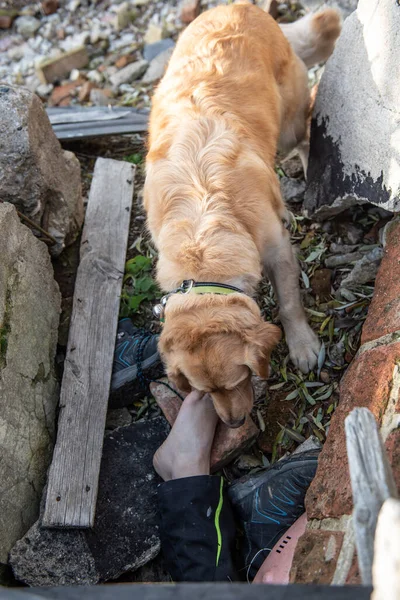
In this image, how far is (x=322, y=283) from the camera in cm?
355

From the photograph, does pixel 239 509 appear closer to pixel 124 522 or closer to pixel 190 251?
pixel 124 522

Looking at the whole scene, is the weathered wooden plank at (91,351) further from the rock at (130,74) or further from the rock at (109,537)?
the rock at (130,74)

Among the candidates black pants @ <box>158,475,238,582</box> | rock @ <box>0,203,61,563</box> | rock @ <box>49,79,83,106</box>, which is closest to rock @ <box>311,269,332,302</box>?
black pants @ <box>158,475,238,582</box>

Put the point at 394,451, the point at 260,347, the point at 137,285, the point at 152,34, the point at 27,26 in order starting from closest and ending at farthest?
the point at 394,451
the point at 260,347
the point at 137,285
the point at 152,34
the point at 27,26

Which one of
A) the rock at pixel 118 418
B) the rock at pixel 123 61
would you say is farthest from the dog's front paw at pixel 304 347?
the rock at pixel 123 61

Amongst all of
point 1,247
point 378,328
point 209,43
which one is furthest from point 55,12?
point 378,328

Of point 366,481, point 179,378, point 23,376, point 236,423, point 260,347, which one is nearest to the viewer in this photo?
point 366,481

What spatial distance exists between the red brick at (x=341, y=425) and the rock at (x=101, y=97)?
384 cm

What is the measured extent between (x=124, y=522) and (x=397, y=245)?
6.41 feet

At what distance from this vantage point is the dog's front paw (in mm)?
3258

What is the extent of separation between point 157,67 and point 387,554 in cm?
514

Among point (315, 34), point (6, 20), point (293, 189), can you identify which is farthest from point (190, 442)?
point (6, 20)

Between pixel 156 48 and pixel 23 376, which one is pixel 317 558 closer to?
pixel 23 376

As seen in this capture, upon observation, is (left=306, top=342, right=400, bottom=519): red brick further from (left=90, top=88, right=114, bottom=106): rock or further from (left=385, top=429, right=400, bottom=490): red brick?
(left=90, top=88, right=114, bottom=106): rock
